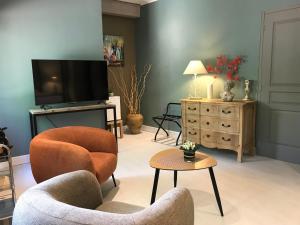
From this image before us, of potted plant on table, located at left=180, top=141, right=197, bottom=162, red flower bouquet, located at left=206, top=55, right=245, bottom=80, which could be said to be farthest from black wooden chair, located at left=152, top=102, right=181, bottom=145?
potted plant on table, located at left=180, top=141, right=197, bottom=162

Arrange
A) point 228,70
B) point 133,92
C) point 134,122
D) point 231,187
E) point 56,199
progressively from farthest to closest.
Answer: point 133,92 → point 134,122 → point 228,70 → point 231,187 → point 56,199

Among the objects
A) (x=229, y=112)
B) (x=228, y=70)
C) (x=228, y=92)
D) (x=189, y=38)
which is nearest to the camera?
(x=229, y=112)

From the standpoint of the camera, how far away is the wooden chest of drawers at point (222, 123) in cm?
Result: 364

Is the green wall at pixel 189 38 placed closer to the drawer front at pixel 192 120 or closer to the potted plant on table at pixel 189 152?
the drawer front at pixel 192 120

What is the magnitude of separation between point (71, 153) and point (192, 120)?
7.82ft

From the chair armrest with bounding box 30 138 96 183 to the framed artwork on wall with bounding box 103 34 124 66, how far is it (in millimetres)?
3261

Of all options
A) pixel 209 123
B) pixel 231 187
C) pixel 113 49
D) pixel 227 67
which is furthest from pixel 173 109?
pixel 231 187

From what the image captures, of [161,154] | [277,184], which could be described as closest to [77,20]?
[161,154]

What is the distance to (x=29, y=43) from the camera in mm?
3750

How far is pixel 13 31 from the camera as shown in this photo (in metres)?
3.61

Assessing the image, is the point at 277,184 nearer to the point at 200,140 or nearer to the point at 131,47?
the point at 200,140

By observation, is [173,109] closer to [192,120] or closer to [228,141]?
[192,120]

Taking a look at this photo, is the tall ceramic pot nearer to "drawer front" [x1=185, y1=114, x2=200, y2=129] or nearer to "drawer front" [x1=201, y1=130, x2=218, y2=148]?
"drawer front" [x1=185, y1=114, x2=200, y2=129]

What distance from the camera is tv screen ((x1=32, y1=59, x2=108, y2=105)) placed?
3.69m
